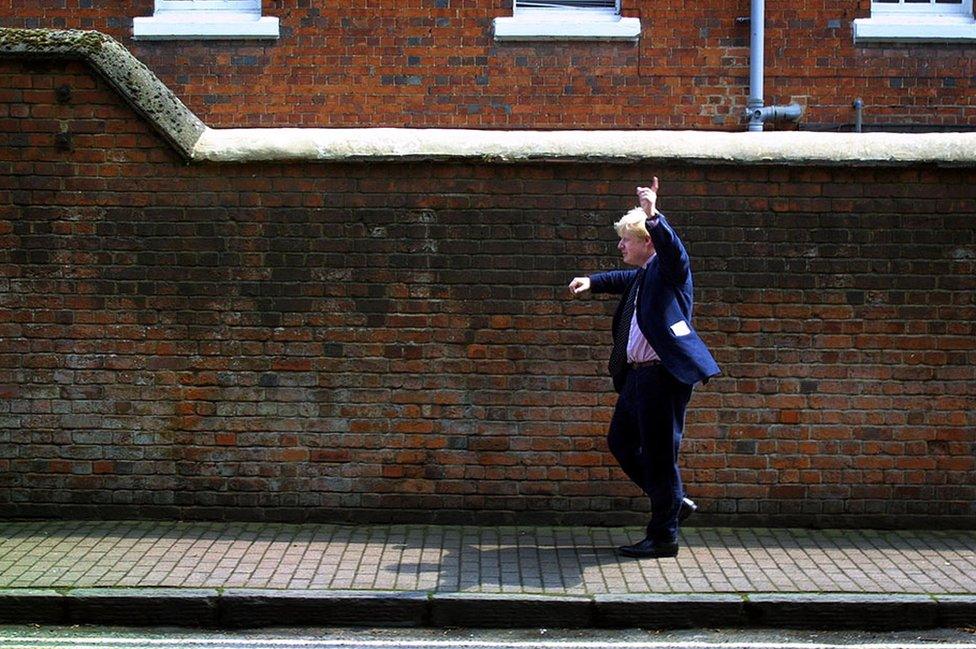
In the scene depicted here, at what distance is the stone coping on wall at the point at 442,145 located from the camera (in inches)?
294

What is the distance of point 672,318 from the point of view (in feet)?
21.8

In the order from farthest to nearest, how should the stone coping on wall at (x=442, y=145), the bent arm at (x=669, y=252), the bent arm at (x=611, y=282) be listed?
the stone coping on wall at (x=442, y=145)
the bent arm at (x=611, y=282)
the bent arm at (x=669, y=252)

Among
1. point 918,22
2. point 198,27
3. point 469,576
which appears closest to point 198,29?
point 198,27

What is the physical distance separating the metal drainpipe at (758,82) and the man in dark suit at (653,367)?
14.8 ft

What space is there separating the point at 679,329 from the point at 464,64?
204 inches

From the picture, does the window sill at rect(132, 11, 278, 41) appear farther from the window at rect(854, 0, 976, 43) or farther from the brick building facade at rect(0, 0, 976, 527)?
the window at rect(854, 0, 976, 43)

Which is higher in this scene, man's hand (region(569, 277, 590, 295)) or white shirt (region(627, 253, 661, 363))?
man's hand (region(569, 277, 590, 295))

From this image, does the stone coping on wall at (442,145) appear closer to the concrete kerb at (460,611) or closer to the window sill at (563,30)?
the concrete kerb at (460,611)

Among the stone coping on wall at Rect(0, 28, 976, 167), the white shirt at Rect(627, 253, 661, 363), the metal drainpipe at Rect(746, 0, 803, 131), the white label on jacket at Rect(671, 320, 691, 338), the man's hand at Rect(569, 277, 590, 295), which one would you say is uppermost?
the metal drainpipe at Rect(746, 0, 803, 131)

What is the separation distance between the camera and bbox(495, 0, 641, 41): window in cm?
1107

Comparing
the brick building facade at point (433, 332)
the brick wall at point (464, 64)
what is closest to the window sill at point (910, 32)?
the brick wall at point (464, 64)

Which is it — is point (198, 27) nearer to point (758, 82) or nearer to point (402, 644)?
point (758, 82)

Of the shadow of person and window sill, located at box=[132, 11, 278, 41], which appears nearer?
the shadow of person

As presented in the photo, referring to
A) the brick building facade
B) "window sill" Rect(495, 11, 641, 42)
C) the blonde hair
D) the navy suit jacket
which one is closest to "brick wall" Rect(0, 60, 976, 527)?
the brick building facade
